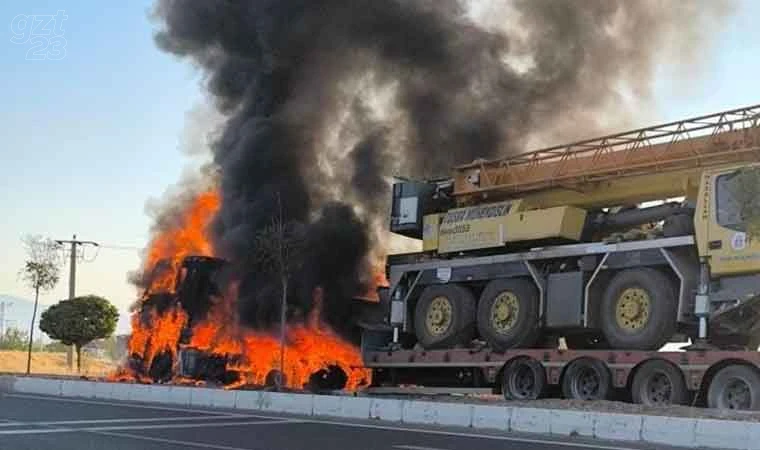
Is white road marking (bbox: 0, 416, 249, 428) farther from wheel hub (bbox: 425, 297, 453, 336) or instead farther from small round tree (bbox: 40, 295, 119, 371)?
small round tree (bbox: 40, 295, 119, 371)

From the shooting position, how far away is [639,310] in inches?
606

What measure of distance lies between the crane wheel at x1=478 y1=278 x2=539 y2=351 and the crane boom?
210cm

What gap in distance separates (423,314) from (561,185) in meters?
3.77

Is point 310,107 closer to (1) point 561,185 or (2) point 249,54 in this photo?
(2) point 249,54

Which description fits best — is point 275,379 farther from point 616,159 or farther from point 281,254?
point 616,159

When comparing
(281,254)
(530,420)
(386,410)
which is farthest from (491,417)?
(281,254)

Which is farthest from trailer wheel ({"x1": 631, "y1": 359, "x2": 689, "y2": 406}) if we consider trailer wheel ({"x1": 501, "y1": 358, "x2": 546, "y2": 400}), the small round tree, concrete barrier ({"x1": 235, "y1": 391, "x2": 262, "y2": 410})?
the small round tree

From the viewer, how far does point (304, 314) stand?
79.4 feet

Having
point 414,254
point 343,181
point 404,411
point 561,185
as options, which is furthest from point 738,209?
point 343,181

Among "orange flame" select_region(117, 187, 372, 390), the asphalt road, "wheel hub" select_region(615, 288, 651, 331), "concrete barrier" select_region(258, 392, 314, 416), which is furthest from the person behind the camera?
"orange flame" select_region(117, 187, 372, 390)

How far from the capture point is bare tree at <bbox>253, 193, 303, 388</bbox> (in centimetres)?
2179

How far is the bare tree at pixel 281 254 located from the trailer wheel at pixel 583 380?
732 centimetres

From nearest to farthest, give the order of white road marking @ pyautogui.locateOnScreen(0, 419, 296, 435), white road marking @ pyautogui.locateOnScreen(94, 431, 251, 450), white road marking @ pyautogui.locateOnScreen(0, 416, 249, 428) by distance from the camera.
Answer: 1. white road marking @ pyautogui.locateOnScreen(94, 431, 251, 450)
2. white road marking @ pyautogui.locateOnScreen(0, 419, 296, 435)
3. white road marking @ pyautogui.locateOnScreen(0, 416, 249, 428)

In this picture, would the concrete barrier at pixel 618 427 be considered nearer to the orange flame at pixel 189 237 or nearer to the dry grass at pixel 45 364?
the orange flame at pixel 189 237
